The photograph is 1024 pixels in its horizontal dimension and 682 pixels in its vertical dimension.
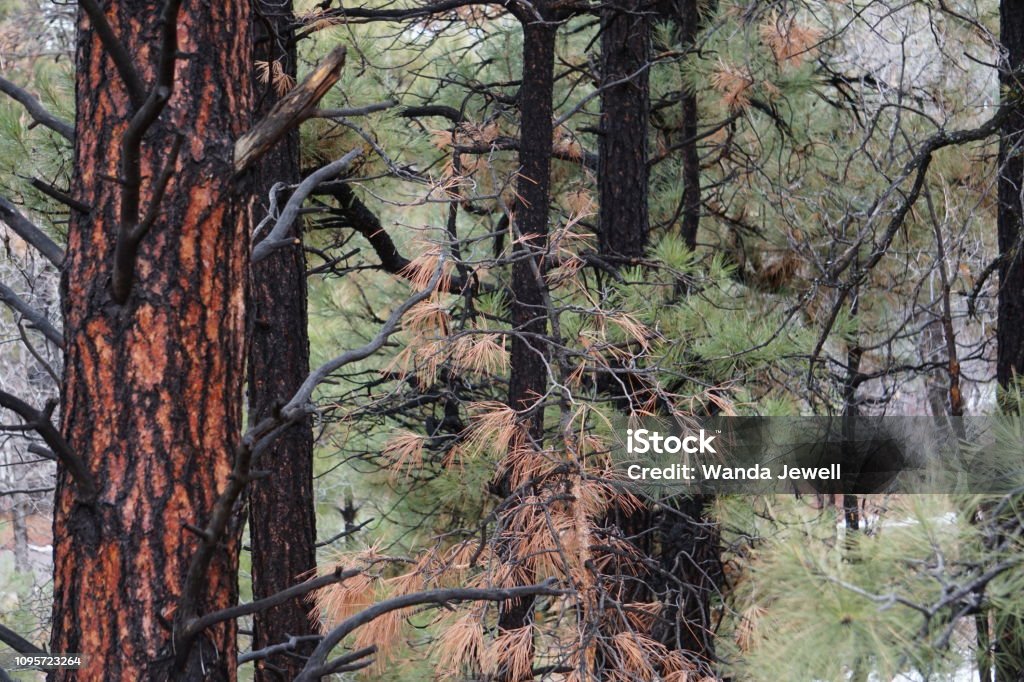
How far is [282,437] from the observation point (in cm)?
360

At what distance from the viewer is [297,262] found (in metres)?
3.69

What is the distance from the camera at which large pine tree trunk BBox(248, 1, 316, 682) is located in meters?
3.52

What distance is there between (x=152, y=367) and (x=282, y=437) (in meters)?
2.17

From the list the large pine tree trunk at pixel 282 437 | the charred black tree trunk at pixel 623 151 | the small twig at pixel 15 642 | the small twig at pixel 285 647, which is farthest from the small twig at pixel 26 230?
the charred black tree trunk at pixel 623 151

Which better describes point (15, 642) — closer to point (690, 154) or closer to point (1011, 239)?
point (1011, 239)

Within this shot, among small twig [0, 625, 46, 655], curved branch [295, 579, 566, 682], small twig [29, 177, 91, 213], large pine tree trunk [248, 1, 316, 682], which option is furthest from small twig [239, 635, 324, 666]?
large pine tree trunk [248, 1, 316, 682]

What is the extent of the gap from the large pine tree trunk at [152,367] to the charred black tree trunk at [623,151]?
2.69 m

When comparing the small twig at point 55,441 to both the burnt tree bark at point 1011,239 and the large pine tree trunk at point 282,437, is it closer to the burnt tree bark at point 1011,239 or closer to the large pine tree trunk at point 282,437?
the large pine tree trunk at point 282,437

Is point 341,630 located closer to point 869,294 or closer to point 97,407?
point 97,407

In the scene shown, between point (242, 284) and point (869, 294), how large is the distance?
421cm

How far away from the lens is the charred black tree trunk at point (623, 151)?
163 inches

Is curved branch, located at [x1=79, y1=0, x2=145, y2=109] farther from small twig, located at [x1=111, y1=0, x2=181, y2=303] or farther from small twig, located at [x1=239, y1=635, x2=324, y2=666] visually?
small twig, located at [x1=239, y1=635, x2=324, y2=666]

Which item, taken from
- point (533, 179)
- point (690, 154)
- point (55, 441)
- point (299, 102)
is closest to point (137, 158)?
point (299, 102)

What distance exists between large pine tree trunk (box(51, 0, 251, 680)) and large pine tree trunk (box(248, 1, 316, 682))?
198 centimetres
